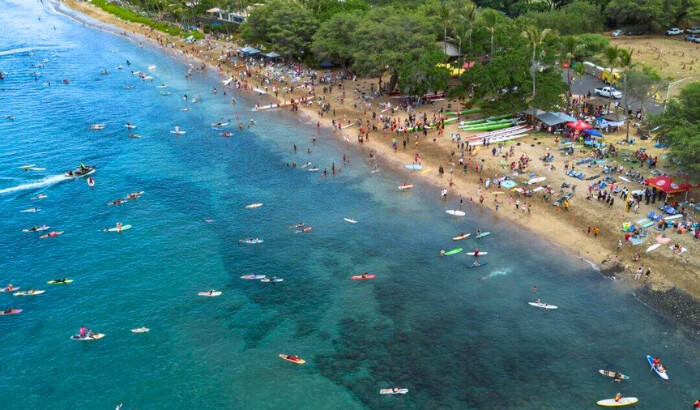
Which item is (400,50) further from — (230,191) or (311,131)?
(230,191)

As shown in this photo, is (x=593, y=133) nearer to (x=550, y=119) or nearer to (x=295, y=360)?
(x=550, y=119)

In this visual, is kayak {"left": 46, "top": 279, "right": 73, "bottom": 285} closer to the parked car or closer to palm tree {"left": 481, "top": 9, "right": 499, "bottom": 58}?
palm tree {"left": 481, "top": 9, "right": 499, "bottom": 58}

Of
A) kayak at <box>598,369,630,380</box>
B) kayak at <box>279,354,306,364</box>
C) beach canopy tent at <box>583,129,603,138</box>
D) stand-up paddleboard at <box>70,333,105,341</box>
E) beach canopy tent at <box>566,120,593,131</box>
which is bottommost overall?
kayak at <box>598,369,630,380</box>

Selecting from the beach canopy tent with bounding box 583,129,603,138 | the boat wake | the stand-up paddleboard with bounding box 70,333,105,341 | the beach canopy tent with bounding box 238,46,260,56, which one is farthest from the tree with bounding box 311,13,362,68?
the stand-up paddleboard with bounding box 70,333,105,341

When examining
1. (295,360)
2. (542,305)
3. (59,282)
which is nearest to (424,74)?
(542,305)

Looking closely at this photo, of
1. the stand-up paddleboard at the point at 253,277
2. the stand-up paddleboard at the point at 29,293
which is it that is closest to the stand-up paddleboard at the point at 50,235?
the stand-up paddleboard at the point at 29,293

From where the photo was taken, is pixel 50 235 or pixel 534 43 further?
pixel 534 43

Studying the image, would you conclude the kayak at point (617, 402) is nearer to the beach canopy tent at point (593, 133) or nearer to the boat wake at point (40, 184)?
the beach canopy tent at point (593, 133)
